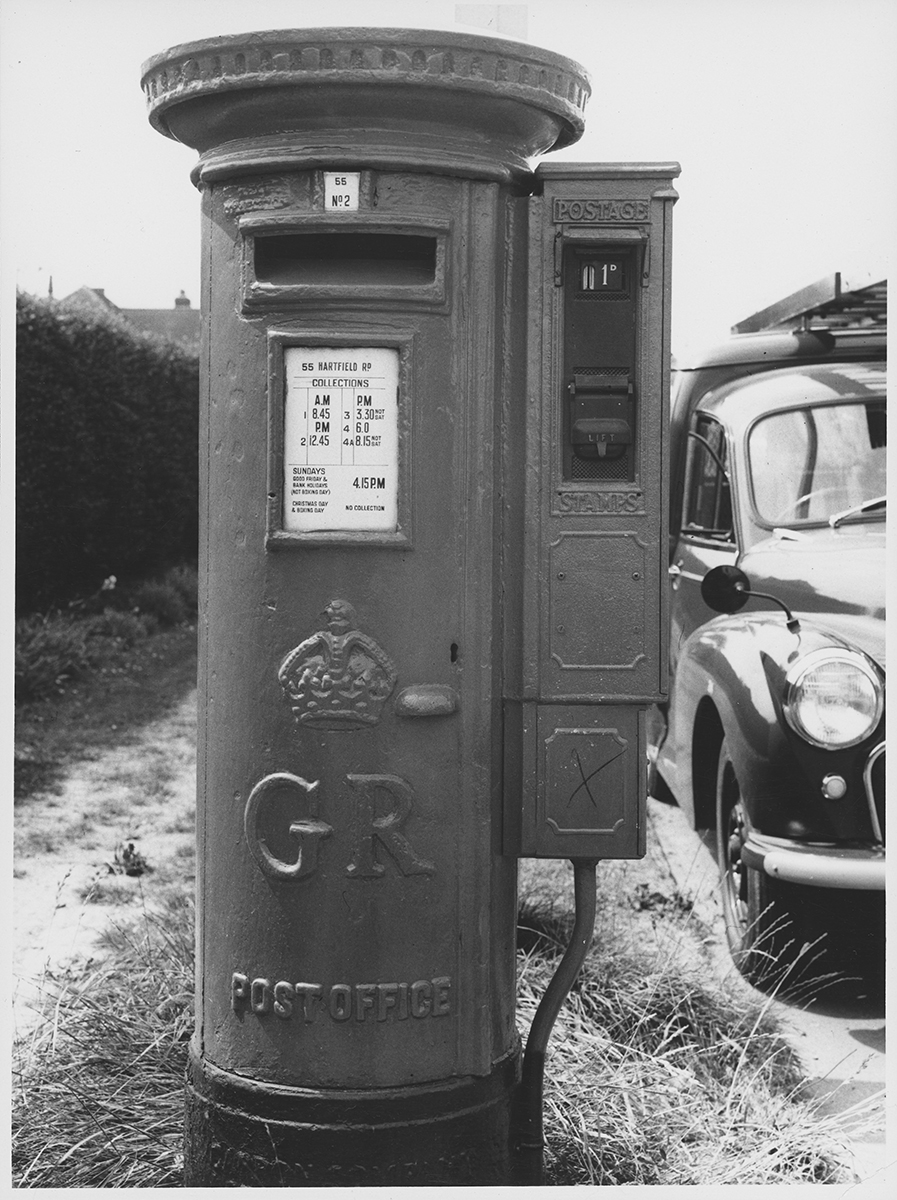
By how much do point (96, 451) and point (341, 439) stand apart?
323 inches

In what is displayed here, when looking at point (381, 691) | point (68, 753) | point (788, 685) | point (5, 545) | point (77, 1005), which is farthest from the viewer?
point (68, 753)

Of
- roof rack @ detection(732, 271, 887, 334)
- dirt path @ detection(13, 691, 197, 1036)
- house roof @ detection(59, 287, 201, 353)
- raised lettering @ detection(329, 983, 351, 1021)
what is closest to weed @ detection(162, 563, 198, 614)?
house roof @ detection(59, 287, 201, 353)

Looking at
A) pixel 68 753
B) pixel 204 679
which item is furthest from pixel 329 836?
pixel 68 753

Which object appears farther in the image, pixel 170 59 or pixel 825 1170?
pixel 825 1170

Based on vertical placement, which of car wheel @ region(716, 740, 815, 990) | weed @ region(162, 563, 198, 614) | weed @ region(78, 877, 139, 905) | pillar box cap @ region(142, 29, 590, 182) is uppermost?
pillar box cap @ region(142, 29, 590, 182)

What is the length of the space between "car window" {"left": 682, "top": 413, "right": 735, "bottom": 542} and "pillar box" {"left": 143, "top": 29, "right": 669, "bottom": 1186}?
2.66 m

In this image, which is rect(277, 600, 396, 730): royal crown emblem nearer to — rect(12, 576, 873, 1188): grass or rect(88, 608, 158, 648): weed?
rect(12, 576, 873, 1188): grass

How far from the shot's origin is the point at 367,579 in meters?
2.41

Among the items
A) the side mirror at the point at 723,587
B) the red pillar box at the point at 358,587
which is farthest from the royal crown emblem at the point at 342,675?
the side mirror at the point at 723,587

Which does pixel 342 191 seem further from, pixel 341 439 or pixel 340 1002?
pixel 340 1002

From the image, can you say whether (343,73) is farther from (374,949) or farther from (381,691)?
(374,949)

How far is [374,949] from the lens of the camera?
2.43 metres

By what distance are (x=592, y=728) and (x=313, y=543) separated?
0.64 meters

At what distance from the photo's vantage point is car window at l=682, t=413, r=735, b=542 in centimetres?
506
